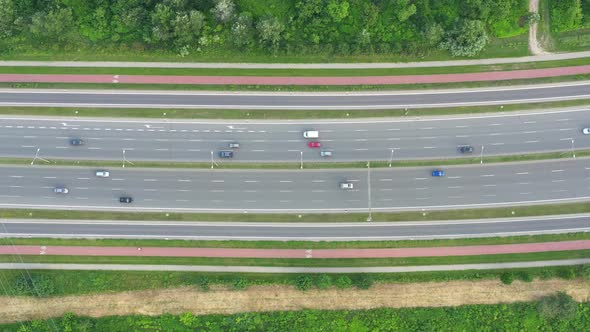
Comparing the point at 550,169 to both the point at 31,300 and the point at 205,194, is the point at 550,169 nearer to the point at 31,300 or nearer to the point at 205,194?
the point at 205,194

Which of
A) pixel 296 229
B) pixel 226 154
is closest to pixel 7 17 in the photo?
pixel 226 154

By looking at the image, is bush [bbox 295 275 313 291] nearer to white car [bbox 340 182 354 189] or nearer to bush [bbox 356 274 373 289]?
bush [bbox 356 274 373 289]

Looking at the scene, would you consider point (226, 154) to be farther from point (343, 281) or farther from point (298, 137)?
point (343, 281)

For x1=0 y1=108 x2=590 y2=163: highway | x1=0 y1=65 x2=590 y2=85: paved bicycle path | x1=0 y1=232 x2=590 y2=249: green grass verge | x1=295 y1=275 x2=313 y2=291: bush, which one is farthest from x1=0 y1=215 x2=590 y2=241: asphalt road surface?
x1=0 y1=65 x2=590 y2=85: paved bicycle path

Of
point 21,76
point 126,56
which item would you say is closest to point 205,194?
point 126,56

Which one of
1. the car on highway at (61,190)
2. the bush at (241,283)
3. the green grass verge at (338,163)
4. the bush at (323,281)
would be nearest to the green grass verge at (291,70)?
the green grass verge at (338,163)
